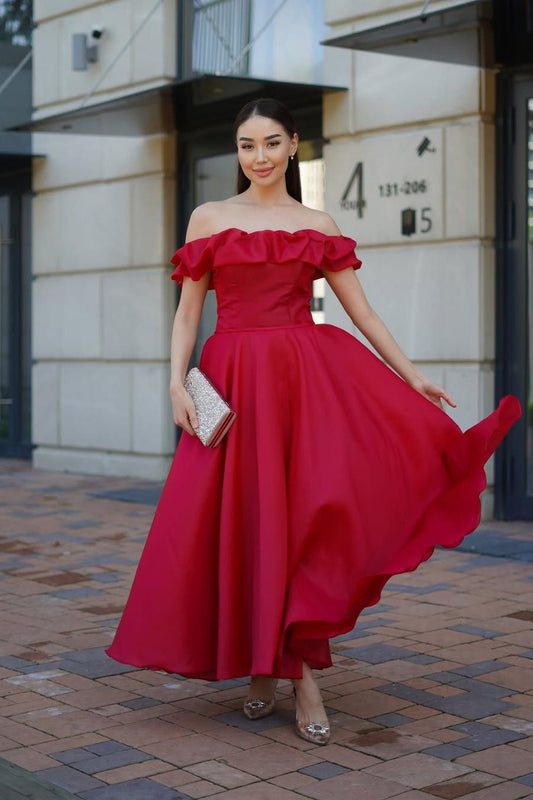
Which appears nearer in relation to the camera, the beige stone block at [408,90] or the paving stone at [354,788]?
the paving stone at [354,788]

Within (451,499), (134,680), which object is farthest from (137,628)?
(451,499)

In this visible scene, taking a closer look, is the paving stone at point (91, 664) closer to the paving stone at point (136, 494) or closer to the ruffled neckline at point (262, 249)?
the ruffled neckline at point (262, 249)

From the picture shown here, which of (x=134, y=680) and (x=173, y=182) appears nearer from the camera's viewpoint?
(x=134, y=680)

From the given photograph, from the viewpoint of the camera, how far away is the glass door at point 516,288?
7.56m

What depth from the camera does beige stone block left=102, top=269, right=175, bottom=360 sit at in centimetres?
1009

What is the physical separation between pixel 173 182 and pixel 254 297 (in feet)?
21.8

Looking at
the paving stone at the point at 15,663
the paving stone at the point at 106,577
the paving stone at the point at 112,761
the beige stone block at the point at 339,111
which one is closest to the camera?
the paving stone at the point at 112,761

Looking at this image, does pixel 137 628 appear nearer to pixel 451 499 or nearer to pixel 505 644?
pixel 451 499

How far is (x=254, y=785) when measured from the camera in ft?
10.3

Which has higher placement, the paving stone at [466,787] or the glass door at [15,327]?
the glass door at [15,327]

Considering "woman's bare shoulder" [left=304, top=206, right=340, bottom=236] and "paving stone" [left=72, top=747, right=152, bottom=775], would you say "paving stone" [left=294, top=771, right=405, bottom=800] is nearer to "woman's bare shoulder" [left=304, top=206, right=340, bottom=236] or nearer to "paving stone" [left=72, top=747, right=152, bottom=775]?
"paving stone" [left=72, top=747, right=152, bottom=775]

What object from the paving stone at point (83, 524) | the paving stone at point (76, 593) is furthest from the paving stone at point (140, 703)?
the paving stone at point (83, 524)

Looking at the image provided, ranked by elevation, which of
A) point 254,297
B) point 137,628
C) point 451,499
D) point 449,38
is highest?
point 449,38

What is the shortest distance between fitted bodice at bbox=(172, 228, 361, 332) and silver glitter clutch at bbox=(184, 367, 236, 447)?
230mm
